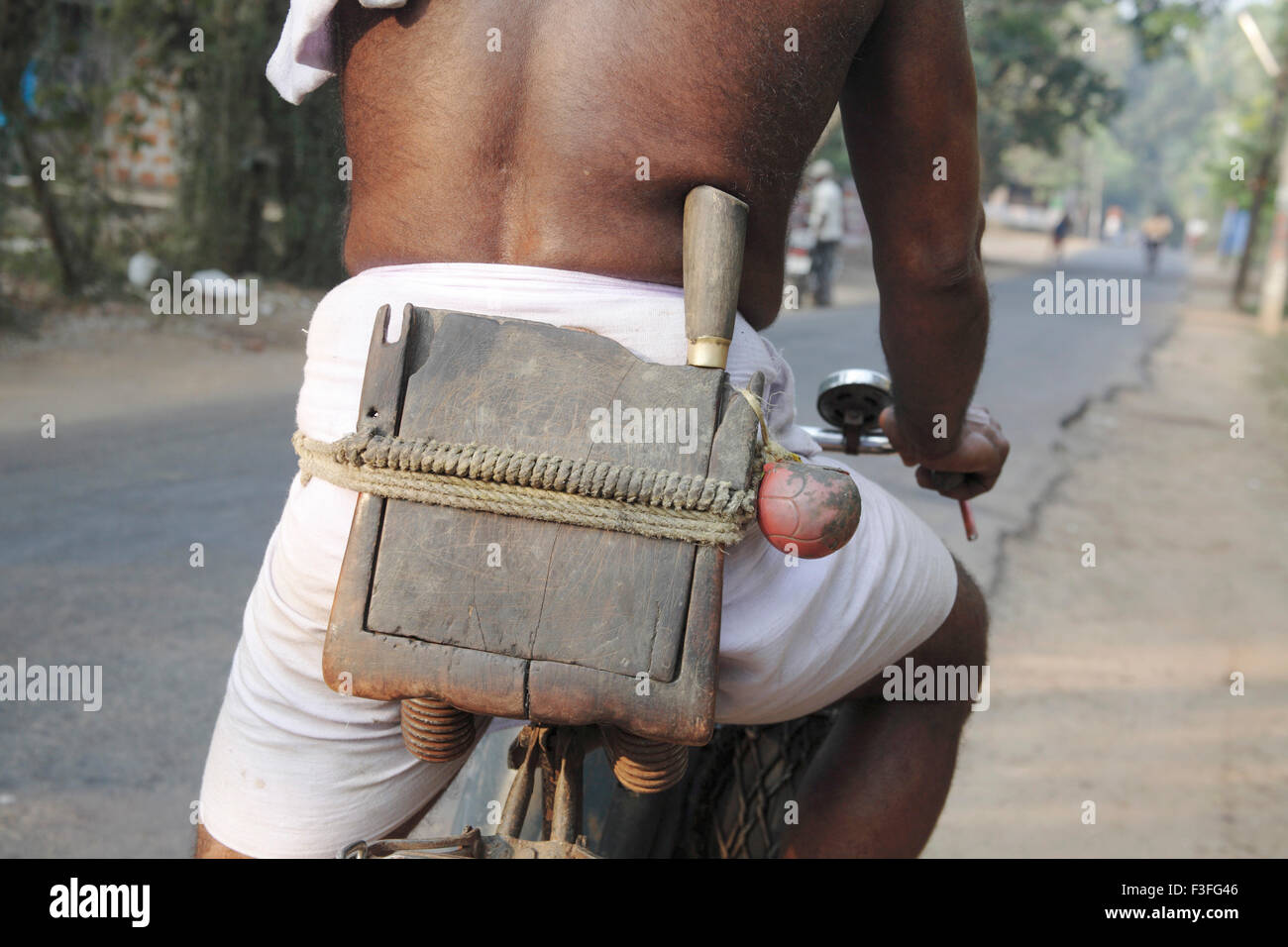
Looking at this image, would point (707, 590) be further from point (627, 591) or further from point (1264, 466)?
point (1264, 466)

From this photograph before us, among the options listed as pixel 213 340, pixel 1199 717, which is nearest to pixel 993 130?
pixel 213 340

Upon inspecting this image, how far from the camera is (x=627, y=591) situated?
3.31ft

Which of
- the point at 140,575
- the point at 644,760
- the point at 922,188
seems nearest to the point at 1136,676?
the point at 922,188

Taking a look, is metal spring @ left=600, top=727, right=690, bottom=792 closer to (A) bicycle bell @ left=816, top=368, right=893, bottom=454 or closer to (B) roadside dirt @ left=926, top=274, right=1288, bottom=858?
(A) bicycle bell @ left=816, top=368, right=893, bottom=454

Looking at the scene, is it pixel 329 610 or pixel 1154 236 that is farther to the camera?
pixel 1154 236

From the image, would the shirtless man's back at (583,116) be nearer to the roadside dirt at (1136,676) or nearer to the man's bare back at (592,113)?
the man's bare back at (592,113)

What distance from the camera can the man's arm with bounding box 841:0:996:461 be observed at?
128cm

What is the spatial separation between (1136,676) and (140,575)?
325 cm

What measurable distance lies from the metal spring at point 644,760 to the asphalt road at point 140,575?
5.48ft

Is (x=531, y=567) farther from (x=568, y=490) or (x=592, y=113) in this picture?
(x=592, y=113)

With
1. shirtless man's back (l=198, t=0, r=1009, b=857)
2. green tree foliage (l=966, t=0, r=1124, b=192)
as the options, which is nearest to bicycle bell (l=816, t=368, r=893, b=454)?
shirtless man's back (l=198, t=0, r=1009, b=857)

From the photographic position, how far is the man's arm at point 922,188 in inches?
50.3

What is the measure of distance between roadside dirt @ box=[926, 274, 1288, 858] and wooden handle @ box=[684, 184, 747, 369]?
78.5 inches

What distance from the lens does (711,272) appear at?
1.11 metres
